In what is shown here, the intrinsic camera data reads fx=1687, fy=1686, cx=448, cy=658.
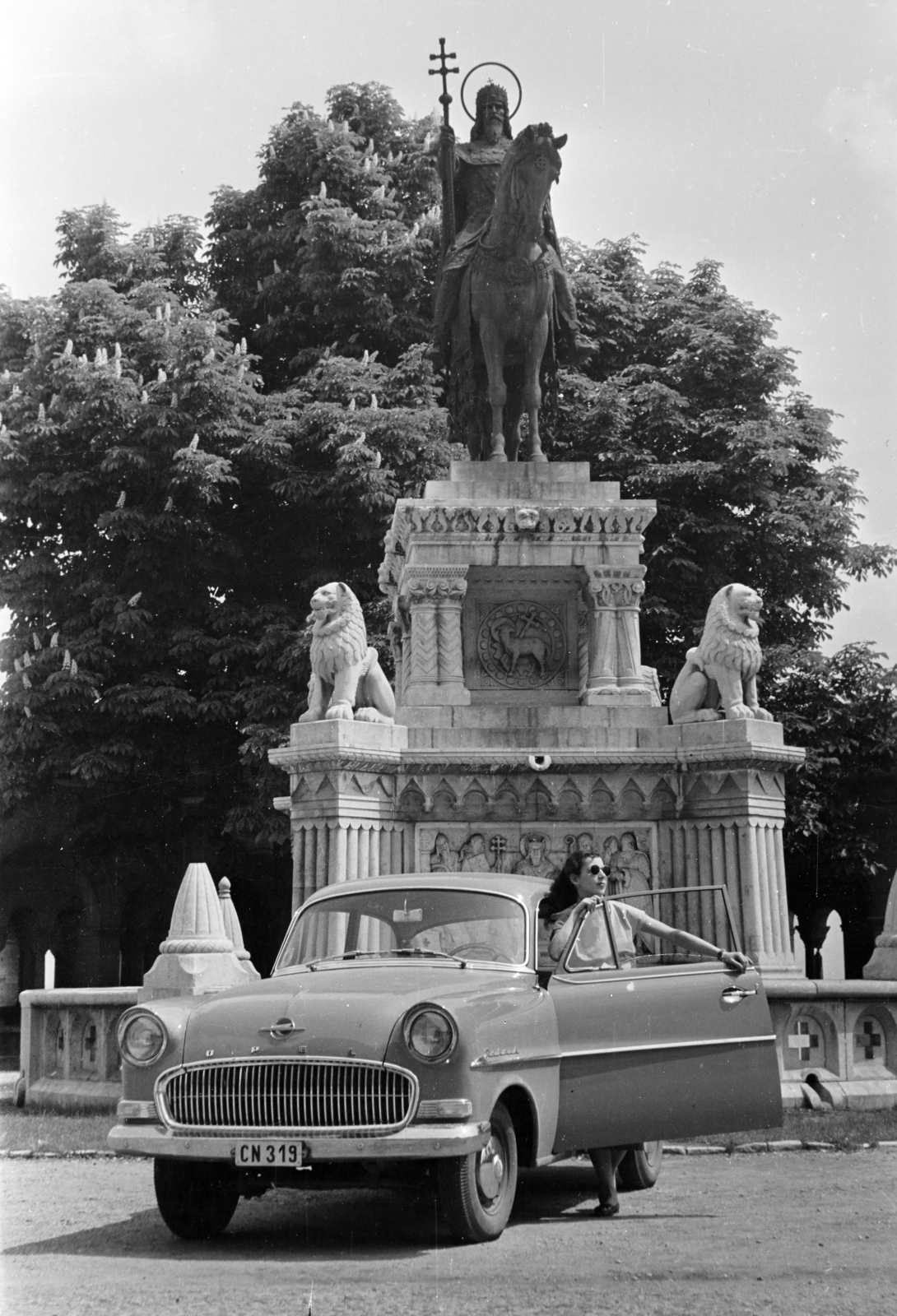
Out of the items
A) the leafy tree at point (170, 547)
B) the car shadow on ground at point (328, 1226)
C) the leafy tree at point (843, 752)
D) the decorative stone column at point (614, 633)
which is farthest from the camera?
the leafy tree at point (170, 547)

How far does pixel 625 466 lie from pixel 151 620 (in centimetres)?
861

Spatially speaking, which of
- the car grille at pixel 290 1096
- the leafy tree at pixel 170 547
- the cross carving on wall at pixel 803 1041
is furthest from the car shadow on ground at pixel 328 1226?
the leafy tree at pixel 170 547

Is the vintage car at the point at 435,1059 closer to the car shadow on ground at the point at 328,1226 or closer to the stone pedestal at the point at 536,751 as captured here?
the car shadow on ground at the point at 328,1226

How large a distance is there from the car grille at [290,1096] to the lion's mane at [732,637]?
8590mm

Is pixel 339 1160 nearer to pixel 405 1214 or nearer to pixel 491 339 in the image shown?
pixel 405 1214

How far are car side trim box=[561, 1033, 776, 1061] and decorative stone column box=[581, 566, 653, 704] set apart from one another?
7.13m

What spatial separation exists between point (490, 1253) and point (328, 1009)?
4.10 feet

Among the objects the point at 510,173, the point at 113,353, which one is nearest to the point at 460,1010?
the point at 510,173

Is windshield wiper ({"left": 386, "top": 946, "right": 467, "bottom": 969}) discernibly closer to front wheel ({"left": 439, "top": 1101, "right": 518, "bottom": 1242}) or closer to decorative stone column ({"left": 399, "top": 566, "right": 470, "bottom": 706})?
front wheel ({"left": 439, "top": 1101, "right": 518, "bottom": 1242})

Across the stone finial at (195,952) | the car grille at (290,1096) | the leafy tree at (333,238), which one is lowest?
the car grille at (290,1096)

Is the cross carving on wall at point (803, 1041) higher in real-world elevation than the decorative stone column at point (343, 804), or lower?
lower

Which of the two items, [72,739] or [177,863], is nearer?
[72,739]

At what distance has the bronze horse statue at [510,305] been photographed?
55.1 feet

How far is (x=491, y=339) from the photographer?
17.0 metres
